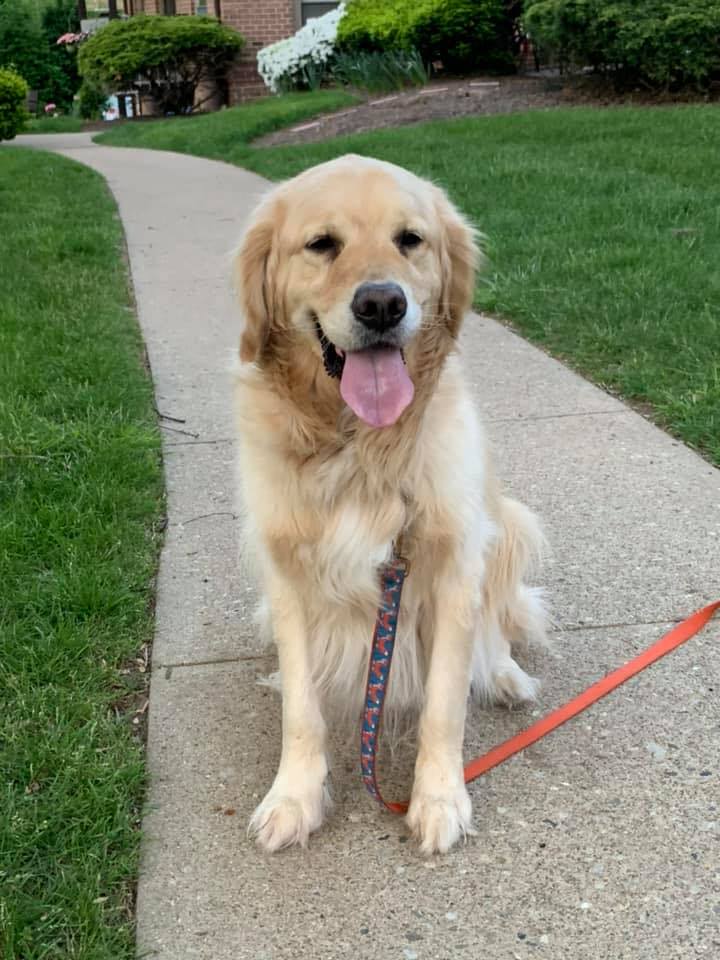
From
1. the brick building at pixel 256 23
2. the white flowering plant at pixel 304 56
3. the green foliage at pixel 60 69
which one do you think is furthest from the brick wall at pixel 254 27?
the green foliage at pixel 60 69

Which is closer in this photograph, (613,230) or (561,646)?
(561,646)

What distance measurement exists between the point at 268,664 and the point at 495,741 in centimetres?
78

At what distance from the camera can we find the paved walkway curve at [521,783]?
2.15m

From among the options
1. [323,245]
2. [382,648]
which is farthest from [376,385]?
[382,648]

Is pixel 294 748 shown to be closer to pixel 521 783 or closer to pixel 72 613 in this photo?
pixel 521 783

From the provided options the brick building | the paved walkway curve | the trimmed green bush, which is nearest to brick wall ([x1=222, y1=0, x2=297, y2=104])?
the brick building

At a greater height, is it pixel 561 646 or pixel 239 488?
pixel 239 488

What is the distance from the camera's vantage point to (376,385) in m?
2.56

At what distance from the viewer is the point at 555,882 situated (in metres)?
2.27

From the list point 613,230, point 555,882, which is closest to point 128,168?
point 613,230

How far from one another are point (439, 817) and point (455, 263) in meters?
1.52

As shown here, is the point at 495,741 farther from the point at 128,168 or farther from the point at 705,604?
the point at 128,168

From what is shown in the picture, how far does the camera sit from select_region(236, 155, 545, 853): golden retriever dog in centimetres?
254

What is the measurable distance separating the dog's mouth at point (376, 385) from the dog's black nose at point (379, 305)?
69 millimetres
